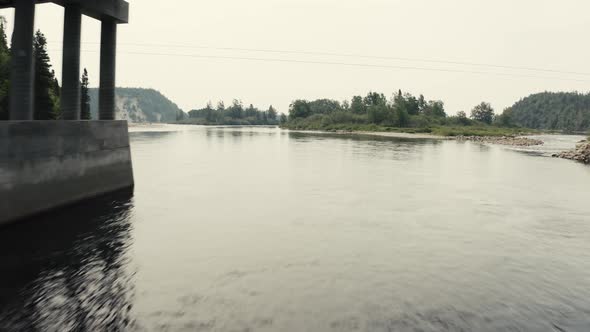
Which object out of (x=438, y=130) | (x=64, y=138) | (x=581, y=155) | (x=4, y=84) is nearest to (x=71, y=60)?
(x=64, y=138)

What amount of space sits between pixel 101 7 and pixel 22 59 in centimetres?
643

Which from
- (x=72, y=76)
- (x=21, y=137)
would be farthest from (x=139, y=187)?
(x=21, y=137)

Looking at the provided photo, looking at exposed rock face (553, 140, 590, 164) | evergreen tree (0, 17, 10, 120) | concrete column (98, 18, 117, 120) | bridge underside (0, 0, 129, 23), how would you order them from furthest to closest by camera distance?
exposed rock face (553, 140, 590, 164), evergreen tree (0, 17, 10, 120), concrete column (98, 18, 117, 120), bridge underside (0, 0, 129, 23)

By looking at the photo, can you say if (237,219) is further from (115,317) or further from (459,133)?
(459,133)

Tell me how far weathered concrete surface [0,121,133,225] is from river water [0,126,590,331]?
2.77 ft

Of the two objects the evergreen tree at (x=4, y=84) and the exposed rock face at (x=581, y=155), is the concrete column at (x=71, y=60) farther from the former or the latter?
the exposed rock face at (x=581, y=155)

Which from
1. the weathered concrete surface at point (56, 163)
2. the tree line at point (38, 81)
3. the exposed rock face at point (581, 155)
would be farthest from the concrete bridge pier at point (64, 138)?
the exposed rock face at point (581, 155)

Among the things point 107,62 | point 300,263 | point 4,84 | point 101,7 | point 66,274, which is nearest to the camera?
point 66,274

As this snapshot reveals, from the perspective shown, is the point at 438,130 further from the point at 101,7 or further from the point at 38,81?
the point at 101,7

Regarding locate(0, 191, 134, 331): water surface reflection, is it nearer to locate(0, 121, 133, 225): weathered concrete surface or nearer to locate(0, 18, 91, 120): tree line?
locate(0, 121, 133, 225): weathered concrete surface

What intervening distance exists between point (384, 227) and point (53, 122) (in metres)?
15.8

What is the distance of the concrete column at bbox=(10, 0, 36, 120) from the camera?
19562 mm

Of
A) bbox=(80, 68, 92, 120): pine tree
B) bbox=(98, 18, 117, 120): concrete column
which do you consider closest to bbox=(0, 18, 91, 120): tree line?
bbox=(80, 68, 92, 120): pine tree

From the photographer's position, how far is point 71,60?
23.5 m
